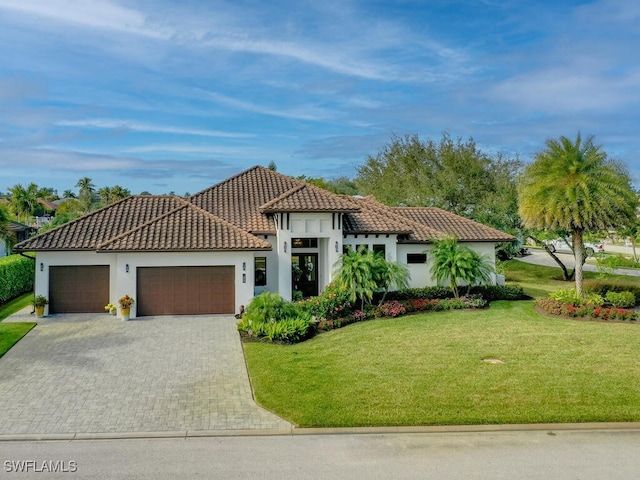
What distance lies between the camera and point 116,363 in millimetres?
14484

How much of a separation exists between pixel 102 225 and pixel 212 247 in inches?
242

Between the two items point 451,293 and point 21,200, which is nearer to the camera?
point 451,293

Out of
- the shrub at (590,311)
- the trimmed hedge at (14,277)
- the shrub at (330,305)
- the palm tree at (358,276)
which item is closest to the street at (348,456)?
the shrub at (330,305)

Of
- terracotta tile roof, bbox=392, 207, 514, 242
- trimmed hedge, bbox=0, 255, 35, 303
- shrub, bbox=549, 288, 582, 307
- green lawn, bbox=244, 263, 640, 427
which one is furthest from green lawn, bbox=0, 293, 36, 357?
shrub, bbox=549, 288, 582, 307

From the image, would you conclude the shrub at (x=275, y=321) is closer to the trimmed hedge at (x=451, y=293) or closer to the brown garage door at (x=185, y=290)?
the brown garage door at (x=185, y=290)

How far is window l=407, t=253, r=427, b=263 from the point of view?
977 inches

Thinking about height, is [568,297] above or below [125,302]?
below

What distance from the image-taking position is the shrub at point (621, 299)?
21172 millimetres

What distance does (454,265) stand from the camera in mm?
21562

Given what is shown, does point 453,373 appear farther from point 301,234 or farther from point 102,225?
point 102,225

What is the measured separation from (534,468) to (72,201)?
96.2 metres

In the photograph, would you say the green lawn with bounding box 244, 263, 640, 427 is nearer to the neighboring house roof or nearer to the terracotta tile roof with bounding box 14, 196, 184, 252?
the neighboring house roof

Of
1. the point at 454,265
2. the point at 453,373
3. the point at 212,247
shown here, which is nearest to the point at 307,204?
the point at 212,247

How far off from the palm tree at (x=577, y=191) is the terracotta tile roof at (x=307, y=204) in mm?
7833
